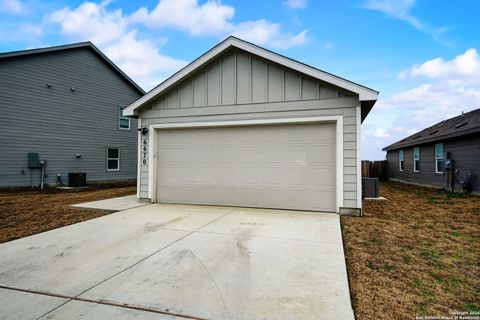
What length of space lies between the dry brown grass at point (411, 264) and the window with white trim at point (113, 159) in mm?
13551

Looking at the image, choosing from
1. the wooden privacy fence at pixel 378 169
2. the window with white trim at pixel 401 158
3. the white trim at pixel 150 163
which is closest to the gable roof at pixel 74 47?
the white trim at pixel 150 163

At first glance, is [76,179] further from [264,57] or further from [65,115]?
[264,57]

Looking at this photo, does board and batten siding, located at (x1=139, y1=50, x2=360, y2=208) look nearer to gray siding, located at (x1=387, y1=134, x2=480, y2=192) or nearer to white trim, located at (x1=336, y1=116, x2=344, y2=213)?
white trim, located at (x1=336, y1=116, x2=344, y2=213)

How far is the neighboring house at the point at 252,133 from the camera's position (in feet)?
21.6

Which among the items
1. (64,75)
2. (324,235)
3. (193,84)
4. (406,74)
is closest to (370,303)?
(324,235)

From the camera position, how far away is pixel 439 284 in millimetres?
2963

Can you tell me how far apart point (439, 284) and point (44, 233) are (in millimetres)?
5947

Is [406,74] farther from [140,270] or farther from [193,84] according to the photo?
[140,270]

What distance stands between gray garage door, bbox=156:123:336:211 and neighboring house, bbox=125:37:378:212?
2 cm

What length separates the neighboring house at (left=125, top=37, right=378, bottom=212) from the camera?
6570 mm

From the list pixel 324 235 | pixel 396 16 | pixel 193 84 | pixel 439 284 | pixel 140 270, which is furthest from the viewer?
pixel 396 16

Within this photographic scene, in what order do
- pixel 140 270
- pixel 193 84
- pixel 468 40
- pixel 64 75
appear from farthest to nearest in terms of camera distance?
pixel 64 75
pixel 468 40
pixel 193 84
pixel 140 270

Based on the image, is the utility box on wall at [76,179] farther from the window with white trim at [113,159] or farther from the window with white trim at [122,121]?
the window with white trim at [122,121]

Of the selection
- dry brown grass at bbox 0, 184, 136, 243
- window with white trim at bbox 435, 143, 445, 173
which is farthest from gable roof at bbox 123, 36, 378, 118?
window with white trim at bbox 435, 143, 445, 173
